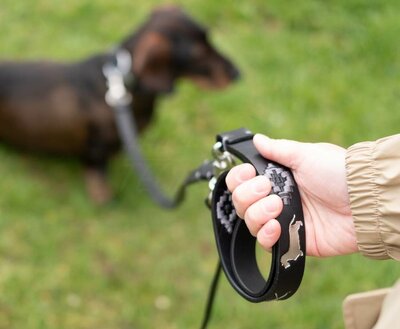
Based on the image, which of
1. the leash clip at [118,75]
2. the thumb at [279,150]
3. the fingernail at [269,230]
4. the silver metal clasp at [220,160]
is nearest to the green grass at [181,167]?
the leash clip at [118,75]

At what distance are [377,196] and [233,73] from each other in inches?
103

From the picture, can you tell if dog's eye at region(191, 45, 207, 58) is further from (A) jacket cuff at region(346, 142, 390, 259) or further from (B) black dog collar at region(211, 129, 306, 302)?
(A) jacket cuff at region(346, 142, 390, 259)

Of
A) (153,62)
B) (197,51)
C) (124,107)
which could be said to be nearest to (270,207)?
(124,107)

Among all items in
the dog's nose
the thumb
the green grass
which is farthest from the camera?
the dog's nose

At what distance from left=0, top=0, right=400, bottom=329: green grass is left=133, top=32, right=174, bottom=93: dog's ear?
1.85 ft

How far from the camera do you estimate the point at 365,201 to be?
4.72 feet

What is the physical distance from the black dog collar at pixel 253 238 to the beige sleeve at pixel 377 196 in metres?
0.15

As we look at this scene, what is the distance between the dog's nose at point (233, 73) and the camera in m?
3.93

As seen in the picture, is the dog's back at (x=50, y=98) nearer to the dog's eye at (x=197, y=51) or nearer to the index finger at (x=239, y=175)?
the dog's eye at (x=197, y=51)

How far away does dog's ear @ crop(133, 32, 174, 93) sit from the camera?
3.64 m

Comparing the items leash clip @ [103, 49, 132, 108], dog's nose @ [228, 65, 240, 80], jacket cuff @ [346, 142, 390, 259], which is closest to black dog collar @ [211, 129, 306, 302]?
jacket cuff @ [346, 142, 390, 259]

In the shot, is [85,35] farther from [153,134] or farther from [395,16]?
[395,16]

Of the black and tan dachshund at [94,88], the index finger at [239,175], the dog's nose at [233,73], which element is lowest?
the dog's nose at [233,73]

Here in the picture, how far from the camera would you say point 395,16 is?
4.77 meters
